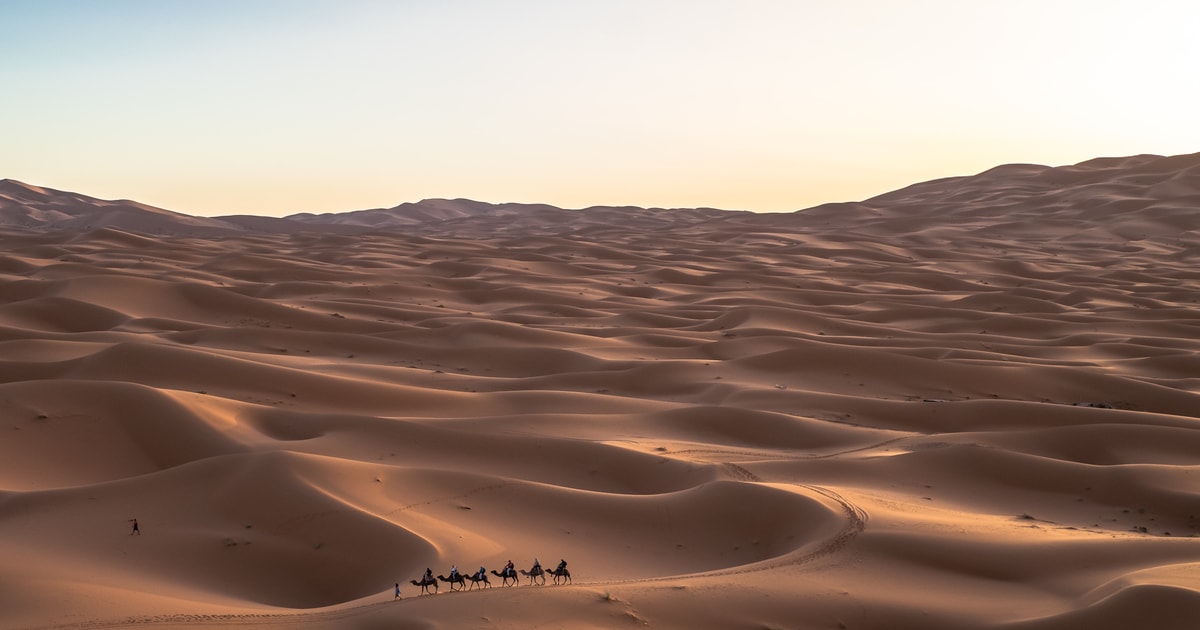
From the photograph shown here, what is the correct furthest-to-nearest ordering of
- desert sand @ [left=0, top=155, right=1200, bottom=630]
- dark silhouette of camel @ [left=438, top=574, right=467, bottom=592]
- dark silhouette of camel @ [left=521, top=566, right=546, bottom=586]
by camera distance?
dark silhouette of camel @ [left=521, top=566, right=546, bottom=586]
desert sand @ [left=0, top=155, right=1200, bottom=630]
dark silhouette of camel @ [left=438, top=574, right=467, bottom=592]

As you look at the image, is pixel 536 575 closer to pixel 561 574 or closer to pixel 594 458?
pixel 561 574

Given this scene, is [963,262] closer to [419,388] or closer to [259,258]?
[259,258]

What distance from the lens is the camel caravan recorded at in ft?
19.1

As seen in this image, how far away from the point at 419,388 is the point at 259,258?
57.8 ft

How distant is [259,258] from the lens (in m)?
28.6

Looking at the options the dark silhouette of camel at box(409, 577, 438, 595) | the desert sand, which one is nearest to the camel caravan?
the dark silhouette of camel at box(409, 577, 438, 595)

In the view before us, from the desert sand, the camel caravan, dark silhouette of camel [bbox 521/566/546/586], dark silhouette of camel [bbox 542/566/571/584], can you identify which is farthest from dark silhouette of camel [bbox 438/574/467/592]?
dark silhouette of camel [bbox 542/566/571/584]

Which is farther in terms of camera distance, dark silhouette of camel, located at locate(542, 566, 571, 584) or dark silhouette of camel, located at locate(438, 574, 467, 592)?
dark silhouette of camel, located at locate(542, 566, 571, 584)

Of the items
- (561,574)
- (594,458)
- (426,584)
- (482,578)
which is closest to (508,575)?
(482,578)

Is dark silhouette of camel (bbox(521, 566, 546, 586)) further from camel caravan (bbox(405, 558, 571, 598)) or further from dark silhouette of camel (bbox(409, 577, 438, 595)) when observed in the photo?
dark silhouette of camel (bbox(409, 577, 438, 595))

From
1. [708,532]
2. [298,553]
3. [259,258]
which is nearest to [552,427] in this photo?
[708,532]

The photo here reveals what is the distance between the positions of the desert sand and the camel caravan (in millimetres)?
139

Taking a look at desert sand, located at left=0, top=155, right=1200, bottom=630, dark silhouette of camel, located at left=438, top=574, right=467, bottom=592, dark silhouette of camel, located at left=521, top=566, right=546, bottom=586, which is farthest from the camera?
dark silhouette of camel, located at left=521, top=566, right=546, bottom=586

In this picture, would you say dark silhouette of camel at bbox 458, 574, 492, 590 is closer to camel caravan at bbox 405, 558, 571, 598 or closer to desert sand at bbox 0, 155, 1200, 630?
camel caravan at bbox 405, 558, 571, 598
